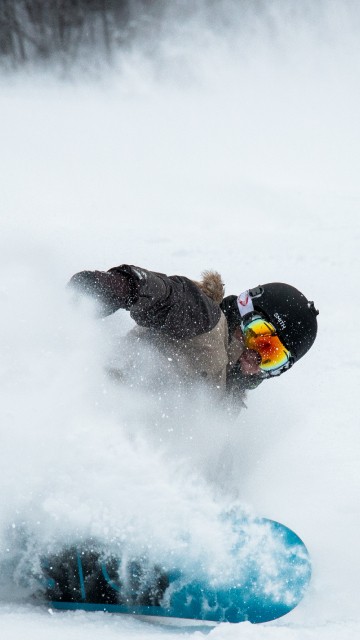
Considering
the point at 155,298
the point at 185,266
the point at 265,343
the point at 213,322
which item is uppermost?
the point at 185,266

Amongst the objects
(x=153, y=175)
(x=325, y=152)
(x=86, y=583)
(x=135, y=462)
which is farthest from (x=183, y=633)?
(x=325, y=152)

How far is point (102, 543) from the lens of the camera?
86.8 inches

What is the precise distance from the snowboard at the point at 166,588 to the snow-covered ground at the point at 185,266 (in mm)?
61

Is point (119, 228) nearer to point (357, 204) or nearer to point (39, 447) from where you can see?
point (357, 204)

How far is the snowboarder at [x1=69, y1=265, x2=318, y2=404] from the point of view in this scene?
8.09 feet

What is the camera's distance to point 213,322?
2.61 m

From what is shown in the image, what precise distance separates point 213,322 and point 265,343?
256 millimetres

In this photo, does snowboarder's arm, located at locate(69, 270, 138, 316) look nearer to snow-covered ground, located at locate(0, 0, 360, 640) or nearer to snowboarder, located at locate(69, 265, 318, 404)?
snowboarder, located at locate(69, 265, 318, 404)

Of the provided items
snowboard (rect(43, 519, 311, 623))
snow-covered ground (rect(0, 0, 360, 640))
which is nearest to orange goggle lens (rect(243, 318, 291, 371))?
snow-covered ground (rect(0, 0, 360, 640))

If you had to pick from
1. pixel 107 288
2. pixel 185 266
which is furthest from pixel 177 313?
A: pixel 185 266

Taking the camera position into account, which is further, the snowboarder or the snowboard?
the snowboarder

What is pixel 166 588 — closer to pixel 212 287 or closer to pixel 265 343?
pixel 265 343

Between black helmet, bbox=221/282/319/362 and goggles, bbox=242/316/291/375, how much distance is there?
2 centimetres

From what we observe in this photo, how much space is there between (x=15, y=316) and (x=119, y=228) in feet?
9.23
